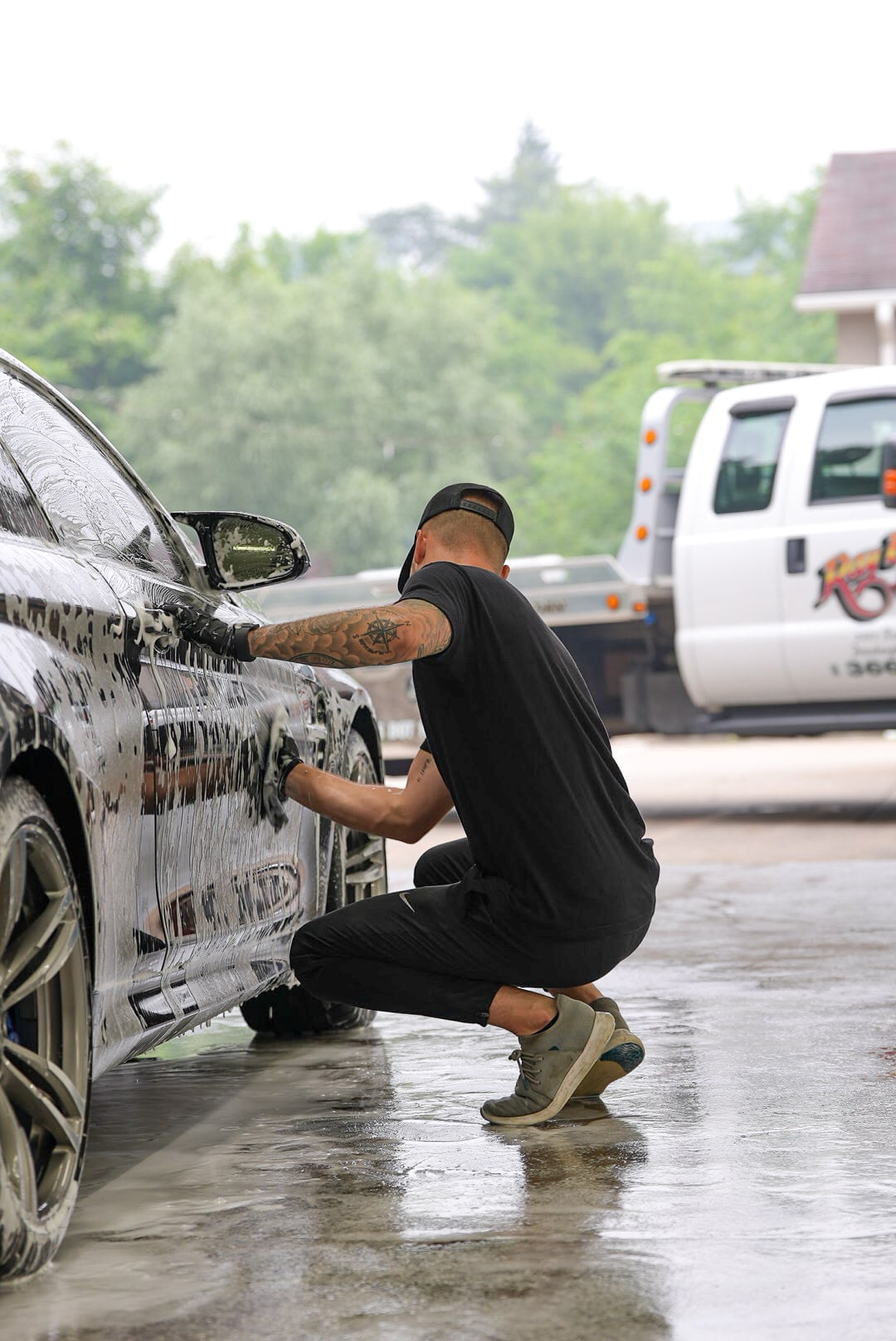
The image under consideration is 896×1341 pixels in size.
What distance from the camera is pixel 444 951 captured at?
14.1 ft

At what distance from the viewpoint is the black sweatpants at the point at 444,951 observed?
4.26 metres

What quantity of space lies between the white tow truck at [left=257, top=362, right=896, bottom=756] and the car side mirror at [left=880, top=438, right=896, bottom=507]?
1 cm

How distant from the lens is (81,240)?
73.6m

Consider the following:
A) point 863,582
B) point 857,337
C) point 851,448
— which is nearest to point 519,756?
point 863,582

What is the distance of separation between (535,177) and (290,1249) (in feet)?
456

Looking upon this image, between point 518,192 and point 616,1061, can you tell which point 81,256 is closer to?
point 518,192

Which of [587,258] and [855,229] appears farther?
[587,258]

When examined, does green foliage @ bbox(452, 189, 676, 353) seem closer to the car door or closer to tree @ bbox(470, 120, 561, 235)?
tree @ bbox(470, 120, 561, 235)

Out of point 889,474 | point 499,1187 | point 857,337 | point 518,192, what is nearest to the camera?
point 499,1187

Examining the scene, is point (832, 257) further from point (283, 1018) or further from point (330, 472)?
point (330, 472)

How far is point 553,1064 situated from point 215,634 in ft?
3.81

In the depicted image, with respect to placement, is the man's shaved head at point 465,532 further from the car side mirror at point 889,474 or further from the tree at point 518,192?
the tree at point 518,192

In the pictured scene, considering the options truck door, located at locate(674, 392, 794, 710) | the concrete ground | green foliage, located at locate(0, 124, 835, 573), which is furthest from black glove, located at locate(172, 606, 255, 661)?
green foliage, located at locate(0, 124, 835, 573)

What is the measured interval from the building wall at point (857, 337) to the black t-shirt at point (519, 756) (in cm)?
2425
